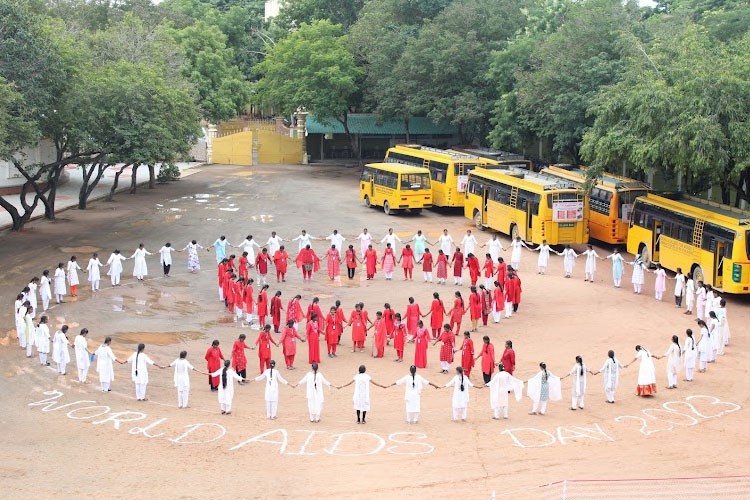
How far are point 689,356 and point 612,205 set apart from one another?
13.4 meters

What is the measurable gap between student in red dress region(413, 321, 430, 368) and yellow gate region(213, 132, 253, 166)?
42594 mm

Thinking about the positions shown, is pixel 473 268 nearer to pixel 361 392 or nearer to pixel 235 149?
pixel 361 392

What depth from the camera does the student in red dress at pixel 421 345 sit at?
63.4 feet

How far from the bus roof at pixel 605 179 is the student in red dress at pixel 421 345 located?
1396 centimetres

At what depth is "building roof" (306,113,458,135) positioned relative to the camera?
197 ft

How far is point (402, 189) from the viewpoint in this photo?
126 ft

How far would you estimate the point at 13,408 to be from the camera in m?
16.8

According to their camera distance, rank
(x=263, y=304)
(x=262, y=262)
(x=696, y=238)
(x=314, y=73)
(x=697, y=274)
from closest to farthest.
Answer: (x=263, y=304)
(x=696, y=238)
(x=697, y=274)
(x=262, y=262)
(x=314, y=73)

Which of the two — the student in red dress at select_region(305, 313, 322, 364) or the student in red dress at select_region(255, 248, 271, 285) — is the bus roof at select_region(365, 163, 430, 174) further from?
the student in red dress at select_region(305, 313, 322, 364)

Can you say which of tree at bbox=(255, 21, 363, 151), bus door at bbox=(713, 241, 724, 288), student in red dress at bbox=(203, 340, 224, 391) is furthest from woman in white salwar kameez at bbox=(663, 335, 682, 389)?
tree at bbox=(255, 21, 363, 151)

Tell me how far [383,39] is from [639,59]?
76.1ft

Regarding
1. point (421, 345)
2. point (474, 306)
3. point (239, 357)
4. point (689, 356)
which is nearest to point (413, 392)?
point (421, 345)

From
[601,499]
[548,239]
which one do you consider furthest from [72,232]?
[601,499]

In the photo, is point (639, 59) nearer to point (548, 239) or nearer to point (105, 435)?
point (548, 239)
